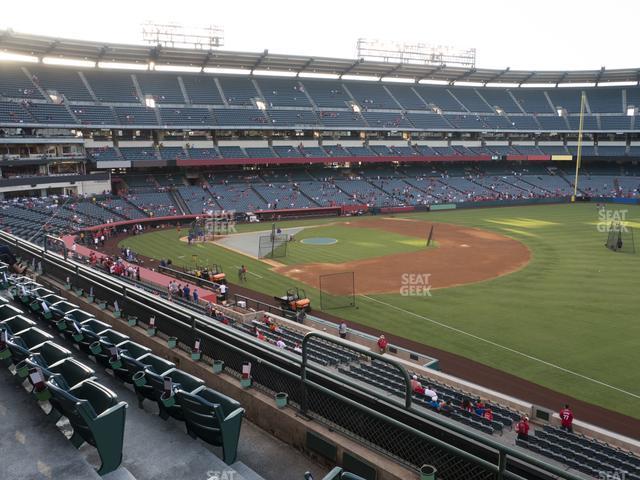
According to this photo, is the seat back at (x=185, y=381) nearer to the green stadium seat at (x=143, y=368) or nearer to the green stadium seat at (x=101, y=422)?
the green stadium seat at (x=143, y=368)

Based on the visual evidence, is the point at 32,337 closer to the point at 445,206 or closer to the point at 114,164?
the point at 114,164

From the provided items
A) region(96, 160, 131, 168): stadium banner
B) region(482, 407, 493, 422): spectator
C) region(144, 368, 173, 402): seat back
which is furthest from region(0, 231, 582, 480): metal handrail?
region(96, 160, 131, 168): stadium banner

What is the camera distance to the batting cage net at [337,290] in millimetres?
31047

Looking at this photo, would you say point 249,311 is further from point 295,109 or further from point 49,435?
point 295,109

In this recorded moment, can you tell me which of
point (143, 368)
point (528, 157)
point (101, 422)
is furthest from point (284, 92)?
point (101, 422)

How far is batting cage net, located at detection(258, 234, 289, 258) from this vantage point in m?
45.1

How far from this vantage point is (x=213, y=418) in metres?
6.00

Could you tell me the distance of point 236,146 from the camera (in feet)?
268

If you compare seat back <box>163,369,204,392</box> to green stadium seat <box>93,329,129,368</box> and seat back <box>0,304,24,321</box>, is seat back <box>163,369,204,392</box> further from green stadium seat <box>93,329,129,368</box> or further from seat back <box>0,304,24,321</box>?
seat back <box>0,304,24,321</box>

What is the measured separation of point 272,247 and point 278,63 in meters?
52.6

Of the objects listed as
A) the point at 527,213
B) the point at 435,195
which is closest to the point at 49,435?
the point at 527,213

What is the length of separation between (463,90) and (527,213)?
45093 millimetres

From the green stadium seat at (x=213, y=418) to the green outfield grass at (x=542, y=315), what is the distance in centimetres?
1725

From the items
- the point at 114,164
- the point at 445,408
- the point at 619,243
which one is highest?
the point at 114,164
